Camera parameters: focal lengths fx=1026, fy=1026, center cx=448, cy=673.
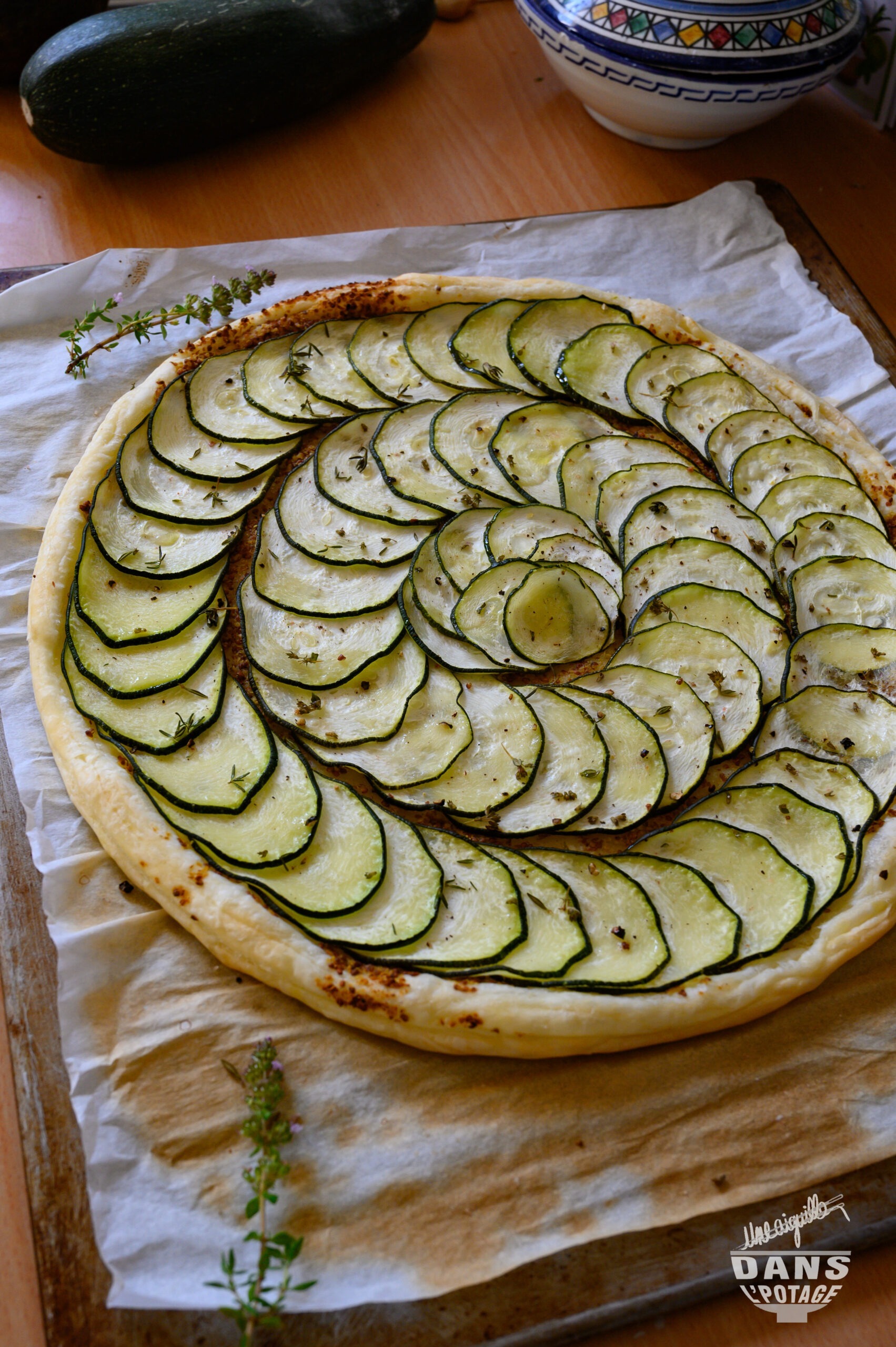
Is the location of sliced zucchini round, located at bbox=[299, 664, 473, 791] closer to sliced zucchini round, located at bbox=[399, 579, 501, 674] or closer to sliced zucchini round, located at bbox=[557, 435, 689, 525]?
sliced zucchini round, located at bbox=[399, 579, 501, 674]

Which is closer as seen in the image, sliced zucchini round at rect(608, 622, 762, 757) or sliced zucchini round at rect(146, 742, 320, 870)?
sliced zucchini round at rect(146, 742, 320, 870)

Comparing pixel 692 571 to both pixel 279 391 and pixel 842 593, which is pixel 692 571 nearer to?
pixel 842 593

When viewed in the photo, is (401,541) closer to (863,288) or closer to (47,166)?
(863,288)

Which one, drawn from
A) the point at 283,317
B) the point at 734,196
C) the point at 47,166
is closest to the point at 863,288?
the point at 734,196

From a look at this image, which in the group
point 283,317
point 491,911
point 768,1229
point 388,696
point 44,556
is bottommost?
point 768,1229

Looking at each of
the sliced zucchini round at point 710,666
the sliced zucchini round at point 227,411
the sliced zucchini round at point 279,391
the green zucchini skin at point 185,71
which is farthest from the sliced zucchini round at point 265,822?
the green zucchini skin at point 185,71

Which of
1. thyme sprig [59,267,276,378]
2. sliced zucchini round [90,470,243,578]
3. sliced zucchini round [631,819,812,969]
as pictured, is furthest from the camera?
thyme sprig [59,267,276,378]

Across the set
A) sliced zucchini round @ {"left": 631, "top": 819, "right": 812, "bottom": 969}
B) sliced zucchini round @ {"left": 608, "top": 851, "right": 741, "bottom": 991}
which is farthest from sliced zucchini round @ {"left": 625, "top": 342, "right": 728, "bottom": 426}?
sliced zucchini round @ {"left": 608, "top": 851, "right": 741, "bottom": 991}

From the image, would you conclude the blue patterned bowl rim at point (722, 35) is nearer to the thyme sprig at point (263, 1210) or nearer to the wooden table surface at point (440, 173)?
the wooden table surface at point (440, 173)
